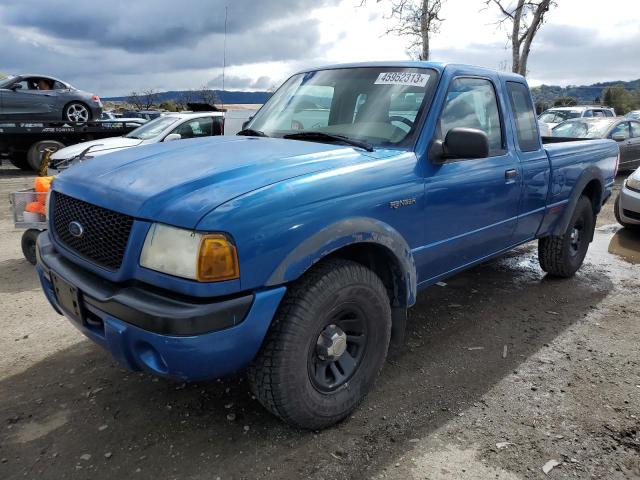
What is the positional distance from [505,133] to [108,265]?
2.93m

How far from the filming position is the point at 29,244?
5.19 meters

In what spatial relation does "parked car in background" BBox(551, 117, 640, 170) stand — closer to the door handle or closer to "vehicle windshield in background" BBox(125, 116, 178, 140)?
"vehicle windshield in background" BBox(125, 116, 178, 140)

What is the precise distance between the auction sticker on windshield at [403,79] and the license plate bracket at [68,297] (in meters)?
2.21

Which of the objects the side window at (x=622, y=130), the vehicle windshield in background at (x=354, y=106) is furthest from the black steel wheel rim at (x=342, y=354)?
the side window at (x=622, y=130)

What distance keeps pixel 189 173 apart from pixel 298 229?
60 cm

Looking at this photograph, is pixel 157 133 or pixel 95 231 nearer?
pixel 95 231

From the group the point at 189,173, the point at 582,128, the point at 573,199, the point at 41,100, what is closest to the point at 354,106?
the point at 189,173

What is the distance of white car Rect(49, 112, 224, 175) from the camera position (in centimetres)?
857

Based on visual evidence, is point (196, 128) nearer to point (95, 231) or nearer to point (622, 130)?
point (95, 231)

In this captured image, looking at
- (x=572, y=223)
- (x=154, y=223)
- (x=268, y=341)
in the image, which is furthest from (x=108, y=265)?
(x=572, y=223)

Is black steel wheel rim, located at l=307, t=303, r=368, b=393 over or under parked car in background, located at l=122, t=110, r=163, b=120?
under

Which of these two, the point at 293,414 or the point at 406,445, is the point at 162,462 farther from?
the point at 406,445

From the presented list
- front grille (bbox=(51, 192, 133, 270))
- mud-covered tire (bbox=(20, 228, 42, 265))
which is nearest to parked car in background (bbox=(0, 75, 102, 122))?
mud-covered tire (bbox=(20, 228, 42, 265))

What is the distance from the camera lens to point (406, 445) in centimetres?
250
